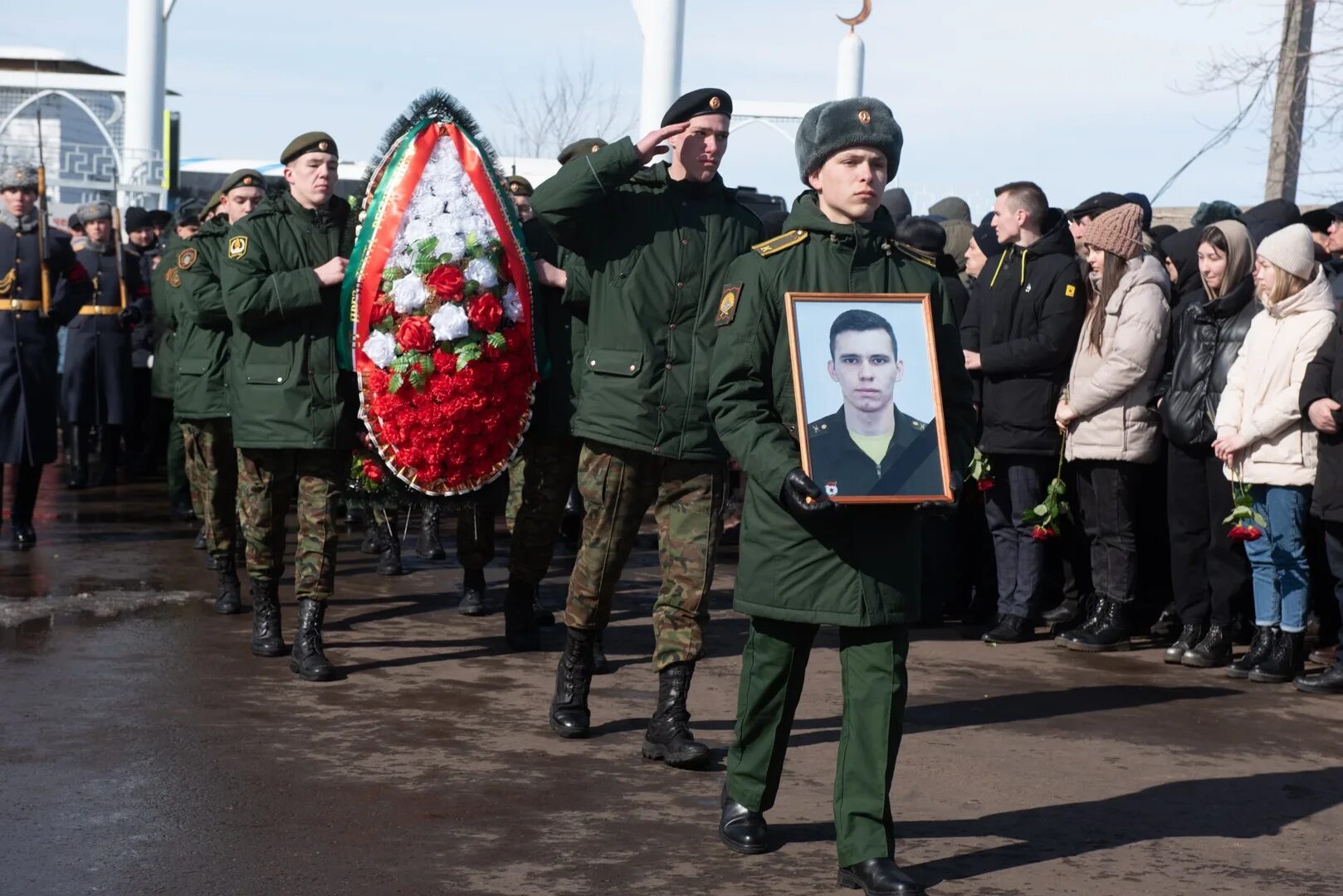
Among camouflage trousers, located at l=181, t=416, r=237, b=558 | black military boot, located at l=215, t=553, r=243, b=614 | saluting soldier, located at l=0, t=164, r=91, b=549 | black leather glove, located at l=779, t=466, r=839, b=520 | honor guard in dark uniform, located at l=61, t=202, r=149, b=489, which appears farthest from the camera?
honor guard in dark uniform, located at l=61, t=202, r=149, b=489

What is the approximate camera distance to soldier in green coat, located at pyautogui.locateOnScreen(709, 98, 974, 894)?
4820 mm

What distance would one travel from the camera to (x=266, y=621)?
7902mm

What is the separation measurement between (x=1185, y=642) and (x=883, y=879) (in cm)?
429

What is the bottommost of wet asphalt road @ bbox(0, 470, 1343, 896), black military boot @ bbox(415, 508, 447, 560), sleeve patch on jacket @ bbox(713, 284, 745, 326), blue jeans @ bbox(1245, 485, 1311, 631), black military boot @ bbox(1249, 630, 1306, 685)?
wet asphalt road @ bbox(0, 470, 1343, 896)

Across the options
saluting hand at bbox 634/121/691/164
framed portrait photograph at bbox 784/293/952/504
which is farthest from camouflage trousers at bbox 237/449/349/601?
framed portrait photograph at bbox 784/293/952/504

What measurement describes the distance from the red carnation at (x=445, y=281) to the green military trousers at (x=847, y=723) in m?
2.72

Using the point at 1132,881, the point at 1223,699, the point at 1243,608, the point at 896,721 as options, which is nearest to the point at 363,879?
the point at 896,721

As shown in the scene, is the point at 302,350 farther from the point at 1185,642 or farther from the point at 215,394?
the point at 1185,642

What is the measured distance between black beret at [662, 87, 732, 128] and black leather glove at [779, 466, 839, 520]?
1.90 metres

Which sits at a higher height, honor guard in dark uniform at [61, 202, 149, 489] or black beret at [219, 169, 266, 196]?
black beret at [219, 169, 266, 196]

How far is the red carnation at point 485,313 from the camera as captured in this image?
24.2ft

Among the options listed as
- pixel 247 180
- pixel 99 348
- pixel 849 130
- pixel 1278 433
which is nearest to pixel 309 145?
pixel 247 180

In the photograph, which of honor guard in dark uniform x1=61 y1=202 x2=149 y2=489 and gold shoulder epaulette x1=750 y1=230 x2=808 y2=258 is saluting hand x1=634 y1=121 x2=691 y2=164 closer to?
gold shoulder epaulette x1=750 y1=230 x2=808 y2=258

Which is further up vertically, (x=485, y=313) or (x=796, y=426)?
(x=485, y=313)
